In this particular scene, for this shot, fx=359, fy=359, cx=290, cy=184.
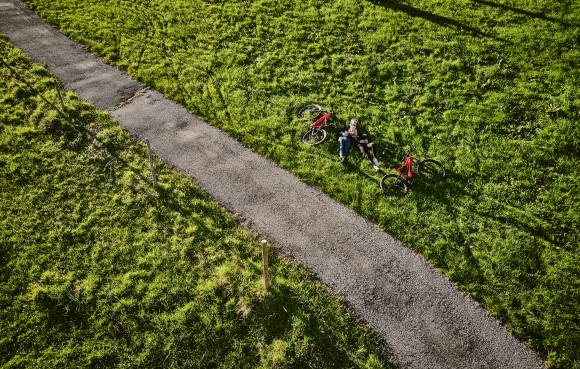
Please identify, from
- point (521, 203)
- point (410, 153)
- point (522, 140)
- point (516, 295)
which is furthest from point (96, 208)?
point (522, 140)

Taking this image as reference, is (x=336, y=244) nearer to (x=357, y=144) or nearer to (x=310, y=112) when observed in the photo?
(x=357, y=144)

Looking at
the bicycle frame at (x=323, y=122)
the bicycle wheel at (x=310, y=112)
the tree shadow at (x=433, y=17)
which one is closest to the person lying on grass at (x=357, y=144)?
the bicycle frame at (x=323, y=122)

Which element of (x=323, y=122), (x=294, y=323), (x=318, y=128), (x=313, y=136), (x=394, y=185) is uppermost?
(x=323, y=122)

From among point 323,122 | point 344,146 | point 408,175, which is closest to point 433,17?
point 323,122

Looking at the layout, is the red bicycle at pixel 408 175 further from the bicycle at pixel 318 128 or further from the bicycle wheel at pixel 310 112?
the bicycle wheel at pixel 310 112

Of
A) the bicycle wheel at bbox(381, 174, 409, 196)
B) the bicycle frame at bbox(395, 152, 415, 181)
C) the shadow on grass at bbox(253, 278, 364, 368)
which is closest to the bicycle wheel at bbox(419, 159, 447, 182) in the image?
the bicycle frame at bbox(395, 152, 415, 181)

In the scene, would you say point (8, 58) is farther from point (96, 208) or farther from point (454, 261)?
point (454, 261)
